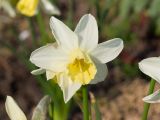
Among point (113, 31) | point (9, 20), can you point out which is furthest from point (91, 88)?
point (9, 20)

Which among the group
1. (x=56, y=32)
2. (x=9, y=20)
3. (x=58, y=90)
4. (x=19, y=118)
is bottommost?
(x=9, y=20)

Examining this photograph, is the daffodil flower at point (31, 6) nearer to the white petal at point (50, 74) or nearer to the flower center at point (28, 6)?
the flower center at point (28, 6)

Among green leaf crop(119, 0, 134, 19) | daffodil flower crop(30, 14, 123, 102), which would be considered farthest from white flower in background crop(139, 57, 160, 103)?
green leaf crop(119, 0, 134, 19)

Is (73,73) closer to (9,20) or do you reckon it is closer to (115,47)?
(115,47)

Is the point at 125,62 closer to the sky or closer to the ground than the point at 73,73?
closer to the ground

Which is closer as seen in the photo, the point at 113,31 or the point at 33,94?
the point at 33,94

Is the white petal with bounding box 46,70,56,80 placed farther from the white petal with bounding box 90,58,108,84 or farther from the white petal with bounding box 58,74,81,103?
the white petal with bounding box 90,58,108,84

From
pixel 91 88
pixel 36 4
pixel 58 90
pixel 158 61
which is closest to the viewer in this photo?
pixel 158 61

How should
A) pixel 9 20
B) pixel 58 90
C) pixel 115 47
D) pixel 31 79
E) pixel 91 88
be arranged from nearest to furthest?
pixel 115 47 < pixel 58 90 < pixel 91 88 < pixel 31 79 < pixel 9 20
